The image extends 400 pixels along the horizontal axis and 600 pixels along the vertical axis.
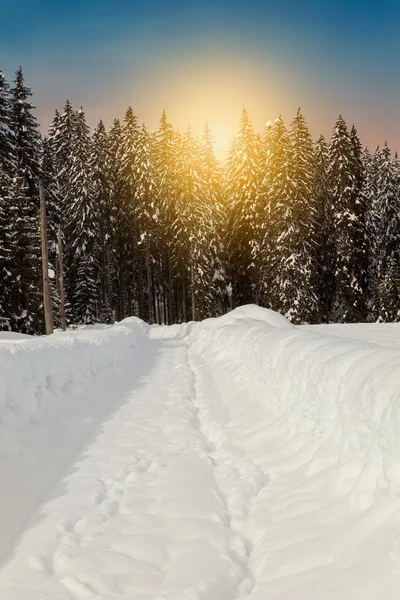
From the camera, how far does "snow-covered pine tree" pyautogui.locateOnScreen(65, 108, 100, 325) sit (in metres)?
38.4

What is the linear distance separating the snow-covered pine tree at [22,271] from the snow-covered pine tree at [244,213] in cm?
1701

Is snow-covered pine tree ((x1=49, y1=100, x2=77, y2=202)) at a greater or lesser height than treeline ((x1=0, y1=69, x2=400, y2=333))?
greater

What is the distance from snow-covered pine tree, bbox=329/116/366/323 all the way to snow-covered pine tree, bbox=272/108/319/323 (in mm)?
2061

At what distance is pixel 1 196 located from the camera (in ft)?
84.1

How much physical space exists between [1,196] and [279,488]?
85.4 feet

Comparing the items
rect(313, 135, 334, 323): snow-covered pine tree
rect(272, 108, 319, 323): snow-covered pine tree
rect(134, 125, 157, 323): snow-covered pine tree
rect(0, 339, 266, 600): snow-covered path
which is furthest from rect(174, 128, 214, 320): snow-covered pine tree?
rect(0, 339, 266, 600): snow-covered path

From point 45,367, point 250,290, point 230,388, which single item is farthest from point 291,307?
point 45,367

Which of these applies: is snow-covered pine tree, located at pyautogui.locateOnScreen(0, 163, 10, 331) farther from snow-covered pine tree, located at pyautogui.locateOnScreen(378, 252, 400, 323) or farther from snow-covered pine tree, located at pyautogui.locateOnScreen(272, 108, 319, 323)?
snow-covered pine tree, located at pyautogui.locateOnScreen(378, 252, 400, 323)

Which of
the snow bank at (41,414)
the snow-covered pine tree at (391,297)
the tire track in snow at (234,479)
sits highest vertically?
the snow-covered pine tree at (391,297)

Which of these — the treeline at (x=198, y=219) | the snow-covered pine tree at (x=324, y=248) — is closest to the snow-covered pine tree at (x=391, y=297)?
the treeline at (x=198, y=219)

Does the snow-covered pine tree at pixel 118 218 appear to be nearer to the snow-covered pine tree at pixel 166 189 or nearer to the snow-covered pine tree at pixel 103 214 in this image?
the snow-covered pine tree at pixel 103 214

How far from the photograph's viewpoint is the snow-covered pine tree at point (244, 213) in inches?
1422

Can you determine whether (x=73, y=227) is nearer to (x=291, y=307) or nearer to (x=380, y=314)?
(x=291, y=307)

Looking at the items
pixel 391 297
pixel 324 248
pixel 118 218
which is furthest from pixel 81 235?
pixel 391 297
